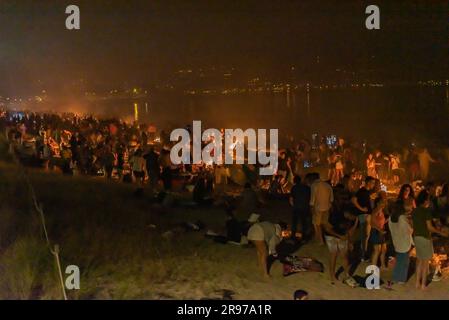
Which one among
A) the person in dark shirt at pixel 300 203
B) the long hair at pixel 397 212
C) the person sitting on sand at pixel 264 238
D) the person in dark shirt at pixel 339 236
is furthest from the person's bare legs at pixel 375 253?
the person in dark shirt at pixel 300 203

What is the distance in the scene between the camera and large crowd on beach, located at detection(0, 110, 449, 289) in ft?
25.7

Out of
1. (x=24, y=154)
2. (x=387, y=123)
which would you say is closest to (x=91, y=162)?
(x=24, y=154)

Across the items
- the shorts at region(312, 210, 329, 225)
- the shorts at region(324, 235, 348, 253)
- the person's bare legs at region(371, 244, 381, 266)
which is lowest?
the person's bare legs at region(371, 244, 381, 266)

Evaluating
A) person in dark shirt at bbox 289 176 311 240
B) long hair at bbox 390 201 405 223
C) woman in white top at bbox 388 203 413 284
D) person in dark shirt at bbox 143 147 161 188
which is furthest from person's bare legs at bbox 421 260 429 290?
person in dark shirt at bbox 143 147 161 188

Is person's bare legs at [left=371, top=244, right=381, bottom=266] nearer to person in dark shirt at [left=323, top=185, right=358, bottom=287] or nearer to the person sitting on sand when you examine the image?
person in dark shirt at [left=323, top=185, right=358, bottom=287]

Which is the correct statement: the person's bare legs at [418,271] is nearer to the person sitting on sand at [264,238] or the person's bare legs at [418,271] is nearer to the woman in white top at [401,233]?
the woman in white top at [401,233]

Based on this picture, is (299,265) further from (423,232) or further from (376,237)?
(423,232)

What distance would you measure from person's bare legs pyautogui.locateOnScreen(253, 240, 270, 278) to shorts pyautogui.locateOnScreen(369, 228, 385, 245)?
5.65 feet

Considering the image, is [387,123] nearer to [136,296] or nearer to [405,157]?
[405,157]

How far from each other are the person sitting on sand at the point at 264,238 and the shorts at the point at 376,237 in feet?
4.88

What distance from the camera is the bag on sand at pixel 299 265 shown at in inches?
326

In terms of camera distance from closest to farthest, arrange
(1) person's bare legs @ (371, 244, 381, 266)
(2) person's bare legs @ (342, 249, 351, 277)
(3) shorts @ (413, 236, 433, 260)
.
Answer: (3) shorts @ (413, 236, 433, 260) → (2) person's bare legs @ (342, 249, 351, 277) → (1) person's bare legs @ (371, 244, 381, 266)

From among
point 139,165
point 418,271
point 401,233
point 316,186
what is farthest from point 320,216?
point 139,165

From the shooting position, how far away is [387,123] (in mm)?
60750
